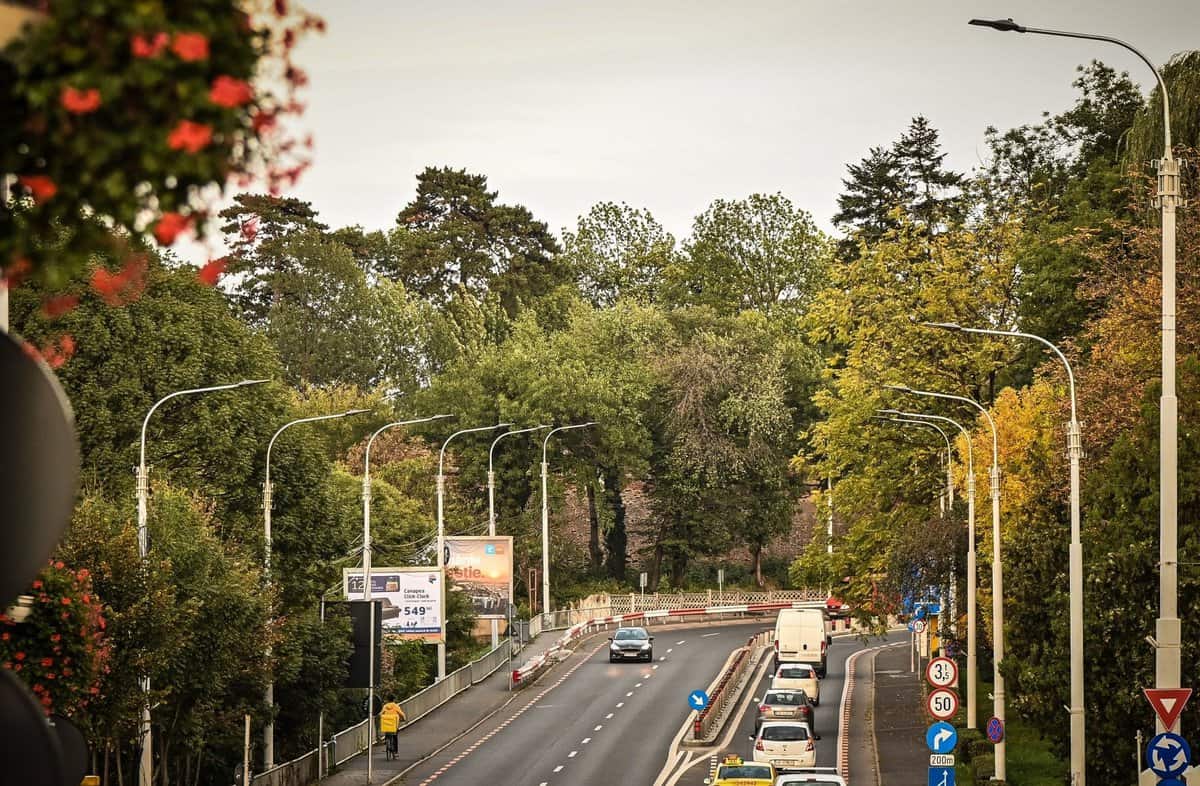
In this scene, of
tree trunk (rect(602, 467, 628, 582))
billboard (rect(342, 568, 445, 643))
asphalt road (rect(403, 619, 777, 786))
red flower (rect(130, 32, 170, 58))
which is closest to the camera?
red flower (rect(130, 32, 170, 58))

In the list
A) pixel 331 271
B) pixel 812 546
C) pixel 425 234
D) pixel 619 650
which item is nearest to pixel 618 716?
pixel 812 546

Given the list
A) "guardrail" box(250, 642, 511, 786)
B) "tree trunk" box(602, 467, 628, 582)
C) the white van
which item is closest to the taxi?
"guardrail" box(250, 642, 511, 786)

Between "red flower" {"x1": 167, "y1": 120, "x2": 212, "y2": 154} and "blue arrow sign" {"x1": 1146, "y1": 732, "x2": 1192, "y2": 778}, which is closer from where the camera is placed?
"red flower" {"x1": 167, "y1": 120, "x2": 212, "y2": 154}

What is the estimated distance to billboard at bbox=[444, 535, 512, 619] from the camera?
226 feet

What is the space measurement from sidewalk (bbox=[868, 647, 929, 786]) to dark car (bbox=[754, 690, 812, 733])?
229cm

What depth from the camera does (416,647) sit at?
215 feet

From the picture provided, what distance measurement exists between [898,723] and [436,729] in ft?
46.5

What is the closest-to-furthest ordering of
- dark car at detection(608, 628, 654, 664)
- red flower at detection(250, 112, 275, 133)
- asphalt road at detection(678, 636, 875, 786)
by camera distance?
red flower at detection(250, 112, 275, 133) < asphalt road at detection(678, 636, 875, 786) < dark car at detection(608, 628, 654, 664)

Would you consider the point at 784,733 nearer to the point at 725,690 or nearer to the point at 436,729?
the point at 436,729

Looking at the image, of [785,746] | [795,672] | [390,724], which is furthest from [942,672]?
[795,672]

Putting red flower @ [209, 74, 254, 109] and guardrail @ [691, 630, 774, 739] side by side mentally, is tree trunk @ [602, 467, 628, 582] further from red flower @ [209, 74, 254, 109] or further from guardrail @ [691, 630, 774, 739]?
red flower @ [209, 74, 254, 109]

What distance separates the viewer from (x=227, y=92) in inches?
211

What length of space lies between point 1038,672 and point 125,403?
91.9 ft

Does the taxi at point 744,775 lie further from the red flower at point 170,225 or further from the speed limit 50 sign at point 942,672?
the red flower at point 170,225
